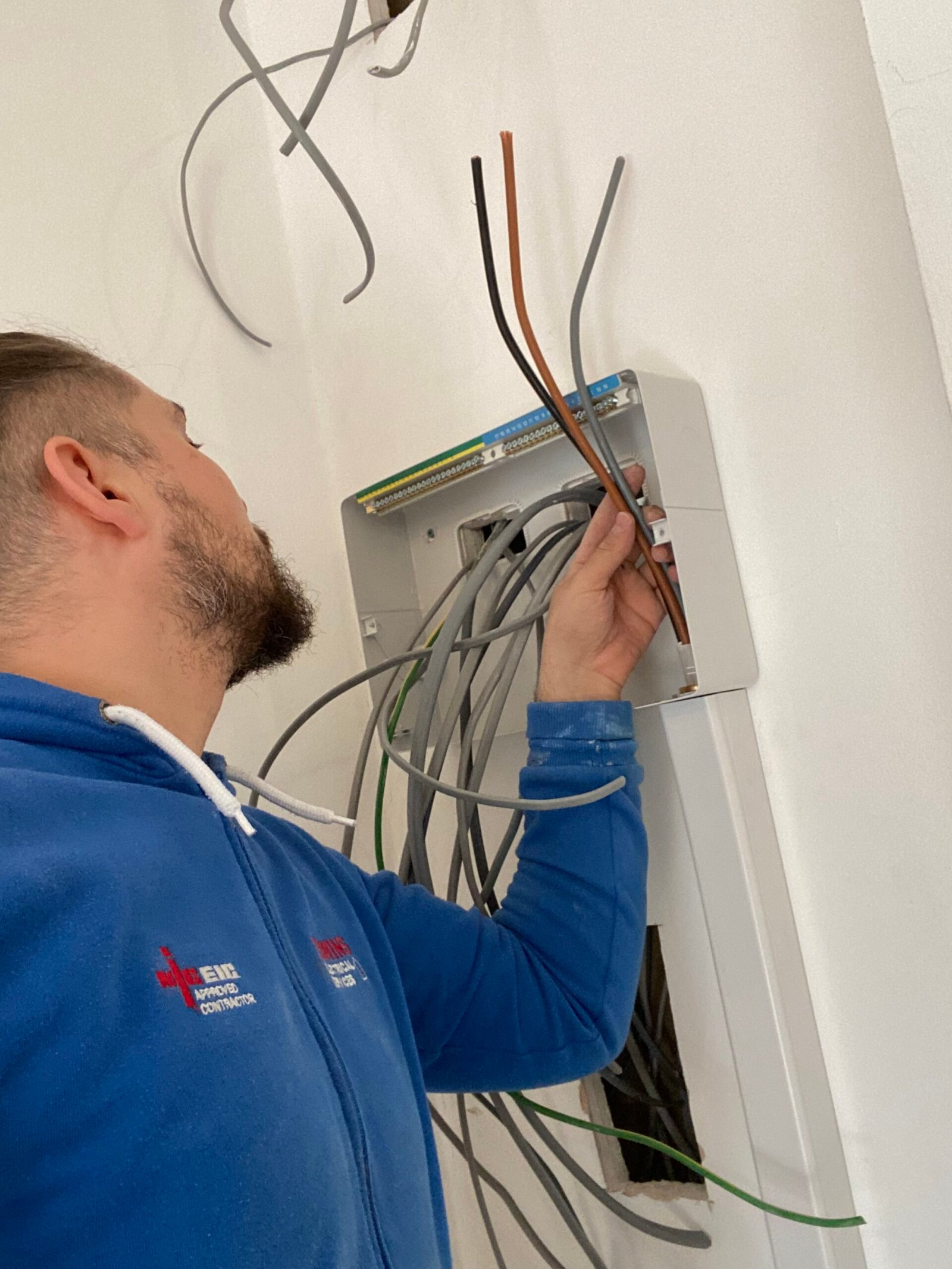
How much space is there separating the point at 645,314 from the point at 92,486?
0.57 meters

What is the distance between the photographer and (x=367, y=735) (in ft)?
4.01

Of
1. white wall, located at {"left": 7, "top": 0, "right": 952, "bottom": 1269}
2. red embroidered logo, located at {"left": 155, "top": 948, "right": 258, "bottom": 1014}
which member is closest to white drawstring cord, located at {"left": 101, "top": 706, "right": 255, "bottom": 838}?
red embroidered logo, located at {"left": 155, "top": 948, "right": 258, "bottom": 1014}

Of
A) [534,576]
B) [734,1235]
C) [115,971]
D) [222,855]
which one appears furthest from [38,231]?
[734,1235]

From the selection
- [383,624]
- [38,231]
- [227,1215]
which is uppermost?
[38,231]

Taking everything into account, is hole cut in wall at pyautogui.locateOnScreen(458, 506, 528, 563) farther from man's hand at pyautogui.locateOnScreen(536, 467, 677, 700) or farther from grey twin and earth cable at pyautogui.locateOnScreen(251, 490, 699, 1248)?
man's hand at pyautogui.locateOnScreen(536, 467, 677, 700)

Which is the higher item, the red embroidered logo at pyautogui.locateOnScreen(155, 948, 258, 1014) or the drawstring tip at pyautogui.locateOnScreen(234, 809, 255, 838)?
the drawstring tip at pyautogui.locateOnScreen(234, 809, 255, 838)

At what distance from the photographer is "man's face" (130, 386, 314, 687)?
0.94 m

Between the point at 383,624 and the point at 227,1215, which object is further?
the point at 383,624

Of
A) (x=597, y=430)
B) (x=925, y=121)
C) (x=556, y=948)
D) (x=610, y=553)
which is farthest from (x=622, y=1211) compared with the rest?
(x=925, y=121)

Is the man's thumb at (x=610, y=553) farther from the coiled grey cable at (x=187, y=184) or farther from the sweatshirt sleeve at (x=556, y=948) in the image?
the coiled grey cable at (x=187, y=184)

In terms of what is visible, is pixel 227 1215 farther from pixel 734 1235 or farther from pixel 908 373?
pixel 908 373

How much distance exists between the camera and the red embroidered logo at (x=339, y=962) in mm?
878

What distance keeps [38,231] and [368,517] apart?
51 cm

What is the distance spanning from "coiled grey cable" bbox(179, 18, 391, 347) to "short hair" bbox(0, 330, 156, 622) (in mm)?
414
